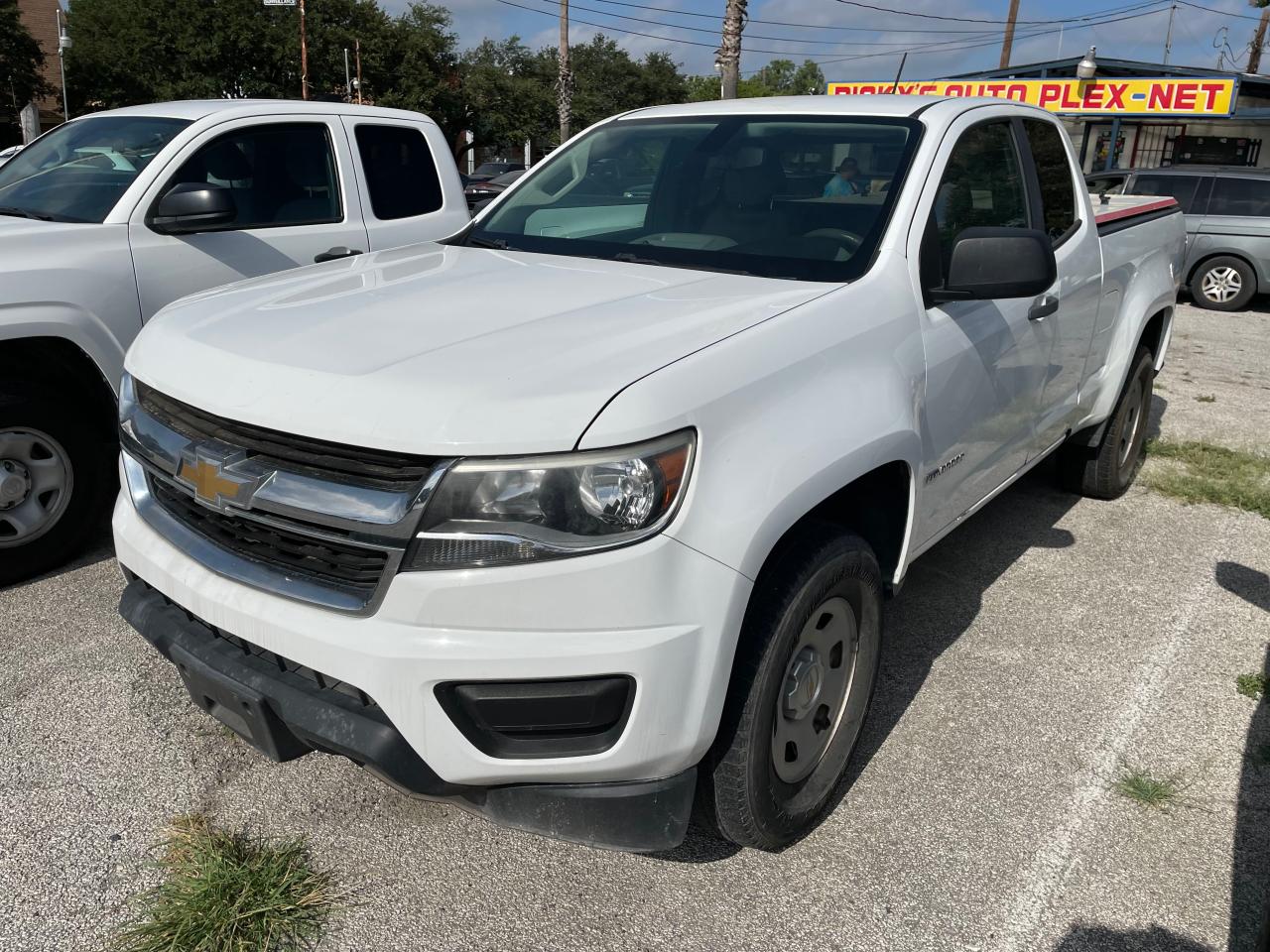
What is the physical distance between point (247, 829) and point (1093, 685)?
2.68 meters

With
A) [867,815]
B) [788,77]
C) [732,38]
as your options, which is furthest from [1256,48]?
[788,77]

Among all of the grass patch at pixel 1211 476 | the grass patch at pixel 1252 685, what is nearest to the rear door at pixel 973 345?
the grass patch at pixel 1252 685

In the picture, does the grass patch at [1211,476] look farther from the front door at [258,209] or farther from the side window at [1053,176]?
the front door at [258,209]

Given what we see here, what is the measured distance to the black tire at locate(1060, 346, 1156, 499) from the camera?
5.03m

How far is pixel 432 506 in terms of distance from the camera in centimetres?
194

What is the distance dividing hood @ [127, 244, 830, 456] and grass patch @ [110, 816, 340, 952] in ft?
3.60

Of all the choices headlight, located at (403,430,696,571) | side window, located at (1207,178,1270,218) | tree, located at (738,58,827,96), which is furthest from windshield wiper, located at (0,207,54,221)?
tree, located at (738,58,827,96)

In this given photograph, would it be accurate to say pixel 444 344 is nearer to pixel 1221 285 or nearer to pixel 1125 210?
pixel 1125 210

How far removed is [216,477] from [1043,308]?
2.70m

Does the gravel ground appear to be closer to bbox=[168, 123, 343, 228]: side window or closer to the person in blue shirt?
the person in blue shirt

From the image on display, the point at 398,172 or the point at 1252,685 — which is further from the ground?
the point at 398,172

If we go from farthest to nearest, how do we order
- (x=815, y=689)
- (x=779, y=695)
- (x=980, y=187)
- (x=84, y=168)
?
1. (x=84, y=168)
2. (x=980, y=187)
3. (x=815, y=689)
4. (x=779, y=695)

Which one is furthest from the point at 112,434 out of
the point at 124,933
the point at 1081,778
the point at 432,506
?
the point at 1081,778

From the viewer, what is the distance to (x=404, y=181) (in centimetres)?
560
